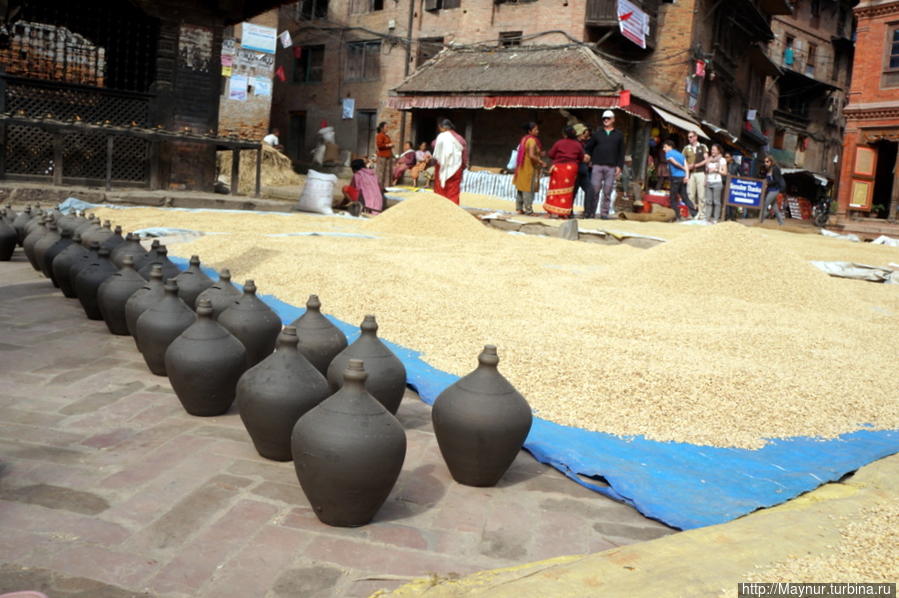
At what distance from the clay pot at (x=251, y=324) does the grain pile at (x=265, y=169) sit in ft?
49.7

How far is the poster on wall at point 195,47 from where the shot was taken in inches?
436

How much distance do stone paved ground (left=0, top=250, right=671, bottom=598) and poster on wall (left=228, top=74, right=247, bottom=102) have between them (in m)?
19.8

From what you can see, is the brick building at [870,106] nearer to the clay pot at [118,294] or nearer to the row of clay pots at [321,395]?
the clay pot at [118,294]

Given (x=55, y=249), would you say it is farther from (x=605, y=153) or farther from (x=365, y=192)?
(x=605, y=153)

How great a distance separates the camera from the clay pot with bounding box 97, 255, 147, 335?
390 centimetres

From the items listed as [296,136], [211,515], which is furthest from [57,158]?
[296,136]

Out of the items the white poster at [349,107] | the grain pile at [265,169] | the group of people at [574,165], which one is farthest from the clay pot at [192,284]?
the white poster at [349,107]

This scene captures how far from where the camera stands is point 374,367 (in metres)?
2.78

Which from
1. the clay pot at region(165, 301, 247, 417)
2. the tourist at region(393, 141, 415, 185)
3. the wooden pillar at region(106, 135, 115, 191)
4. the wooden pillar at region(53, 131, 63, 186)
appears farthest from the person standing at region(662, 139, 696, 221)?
the clay pot at region(165, 301, 247, 417)

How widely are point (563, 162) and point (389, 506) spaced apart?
32.5 ft

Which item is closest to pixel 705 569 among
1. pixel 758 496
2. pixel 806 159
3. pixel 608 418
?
pixel 758 496

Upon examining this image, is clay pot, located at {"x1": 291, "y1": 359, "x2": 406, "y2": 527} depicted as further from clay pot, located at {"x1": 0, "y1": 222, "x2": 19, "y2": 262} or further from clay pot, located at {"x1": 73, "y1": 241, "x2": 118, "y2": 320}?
clay pot, located at {"x1": 0, "y1": 222, "x2": 19, "y2": 262}

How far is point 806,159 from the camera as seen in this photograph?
3516 centimetres

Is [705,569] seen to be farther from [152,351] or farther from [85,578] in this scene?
[152,351]
